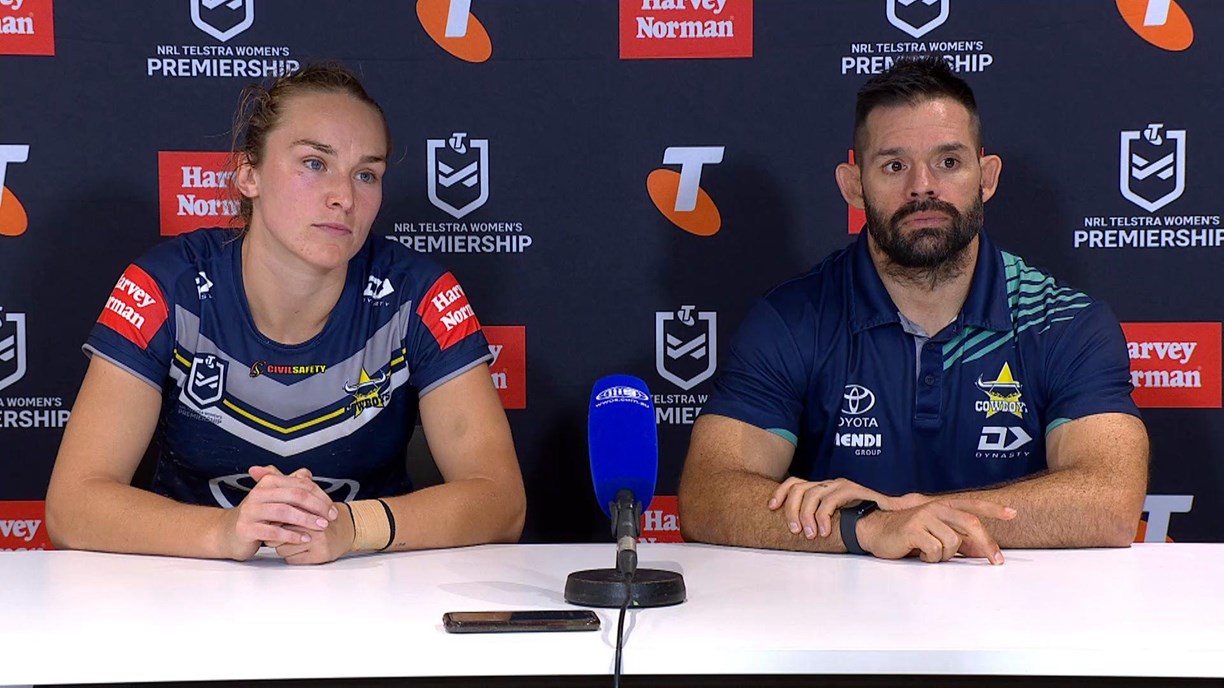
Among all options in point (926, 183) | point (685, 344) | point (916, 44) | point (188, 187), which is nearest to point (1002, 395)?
point (926, 183)

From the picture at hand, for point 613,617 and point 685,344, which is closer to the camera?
point 613,617

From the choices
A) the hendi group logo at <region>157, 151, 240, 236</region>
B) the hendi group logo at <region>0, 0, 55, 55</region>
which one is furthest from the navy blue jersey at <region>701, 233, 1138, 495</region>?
the hendi group logo at <region>0, 0, 55, 55</region>

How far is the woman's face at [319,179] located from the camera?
221cm

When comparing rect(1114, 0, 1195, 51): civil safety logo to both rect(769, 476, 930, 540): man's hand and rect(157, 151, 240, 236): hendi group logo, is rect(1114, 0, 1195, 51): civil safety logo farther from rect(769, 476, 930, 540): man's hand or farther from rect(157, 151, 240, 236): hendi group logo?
rect(157, 151, 240, 236): hendi group logo

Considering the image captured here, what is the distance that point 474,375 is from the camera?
224cm

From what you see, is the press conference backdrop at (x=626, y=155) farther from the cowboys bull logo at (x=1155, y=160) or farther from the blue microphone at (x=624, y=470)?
the blue microphone at (x=624, y=470)

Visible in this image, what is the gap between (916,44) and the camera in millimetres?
2967

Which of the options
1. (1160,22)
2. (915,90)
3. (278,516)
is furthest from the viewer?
(1160,22)

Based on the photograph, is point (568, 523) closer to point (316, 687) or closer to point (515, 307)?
point (515, 307)

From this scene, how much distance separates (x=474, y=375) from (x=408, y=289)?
22 centimetres

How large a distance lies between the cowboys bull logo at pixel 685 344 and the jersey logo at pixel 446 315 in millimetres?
801

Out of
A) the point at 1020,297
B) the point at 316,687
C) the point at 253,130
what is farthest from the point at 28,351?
the point at 1020,297

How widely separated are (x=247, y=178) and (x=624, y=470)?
1.19 m

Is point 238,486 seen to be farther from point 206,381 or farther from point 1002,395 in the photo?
point 1002,395
